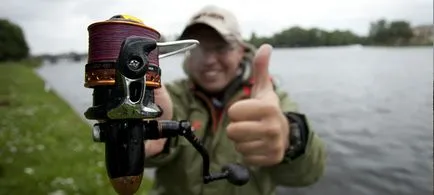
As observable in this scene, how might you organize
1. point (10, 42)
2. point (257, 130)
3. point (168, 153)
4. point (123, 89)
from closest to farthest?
point (123, 89) < point (257, 130) < point (168, 153) < point (10, 42)

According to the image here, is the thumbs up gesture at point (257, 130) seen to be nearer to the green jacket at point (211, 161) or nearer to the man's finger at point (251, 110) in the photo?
the man's finger at point (251, 110)

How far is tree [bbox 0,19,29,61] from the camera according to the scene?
5697cm

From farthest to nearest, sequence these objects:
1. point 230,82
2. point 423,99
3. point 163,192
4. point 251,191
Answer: point 423,99 < point 230,82 < point 163,192 < point 251,191

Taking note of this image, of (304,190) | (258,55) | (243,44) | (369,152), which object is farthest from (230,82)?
(369,152)

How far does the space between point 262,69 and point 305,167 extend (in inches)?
31.9

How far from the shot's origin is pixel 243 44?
356cm

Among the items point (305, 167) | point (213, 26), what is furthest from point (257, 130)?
point (213, 26)

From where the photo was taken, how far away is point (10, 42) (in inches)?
2322

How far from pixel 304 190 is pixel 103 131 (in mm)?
7392

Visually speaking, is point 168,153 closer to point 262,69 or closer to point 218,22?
point 262,69

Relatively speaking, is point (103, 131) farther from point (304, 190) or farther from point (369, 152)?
point (369, 152)

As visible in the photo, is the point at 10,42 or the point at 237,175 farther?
the point at 10,42

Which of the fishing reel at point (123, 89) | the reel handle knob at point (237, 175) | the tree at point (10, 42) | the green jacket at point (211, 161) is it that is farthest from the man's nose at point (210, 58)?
the tree at point (10, 42)

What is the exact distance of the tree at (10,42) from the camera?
5697cm
